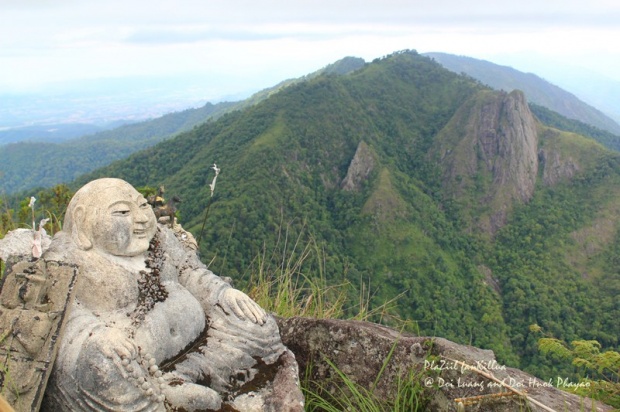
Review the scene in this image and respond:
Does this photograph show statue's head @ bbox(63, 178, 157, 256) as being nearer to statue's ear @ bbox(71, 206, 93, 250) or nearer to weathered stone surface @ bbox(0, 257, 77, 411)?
statue's ear @ bbox(71, 206, 93, 250)

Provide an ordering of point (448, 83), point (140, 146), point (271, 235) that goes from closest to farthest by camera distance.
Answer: point (271, 235) < point (448, 83) < point (140, 146)

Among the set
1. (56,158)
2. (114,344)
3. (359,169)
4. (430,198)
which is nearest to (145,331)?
(114,344)

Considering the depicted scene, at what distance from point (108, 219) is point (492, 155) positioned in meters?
85.4

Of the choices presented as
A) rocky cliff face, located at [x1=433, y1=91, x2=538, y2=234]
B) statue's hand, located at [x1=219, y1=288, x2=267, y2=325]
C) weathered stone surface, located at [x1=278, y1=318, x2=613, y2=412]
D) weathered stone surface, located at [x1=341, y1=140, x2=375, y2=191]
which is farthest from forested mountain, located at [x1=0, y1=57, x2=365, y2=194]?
statue's hand, located at [x1=219, y1=288, x2=267, y2=325]

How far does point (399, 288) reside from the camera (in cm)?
5344

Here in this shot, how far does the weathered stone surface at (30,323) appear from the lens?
3.01 m

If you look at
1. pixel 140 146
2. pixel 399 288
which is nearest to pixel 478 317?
pixel 399 288

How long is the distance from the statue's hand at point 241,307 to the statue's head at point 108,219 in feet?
2.86

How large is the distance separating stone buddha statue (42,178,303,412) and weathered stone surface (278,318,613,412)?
45 cm

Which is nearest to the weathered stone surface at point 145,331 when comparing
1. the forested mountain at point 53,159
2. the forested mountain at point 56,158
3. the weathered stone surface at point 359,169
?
the weathered stone surface at point 359,169

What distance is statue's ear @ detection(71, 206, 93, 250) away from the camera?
12.4 ft

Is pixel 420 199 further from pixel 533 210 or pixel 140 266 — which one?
pixel 140 266

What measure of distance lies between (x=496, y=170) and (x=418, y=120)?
70.4ft

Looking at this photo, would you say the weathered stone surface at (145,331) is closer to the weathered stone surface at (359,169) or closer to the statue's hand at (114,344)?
the statue's hand at (114,344)
